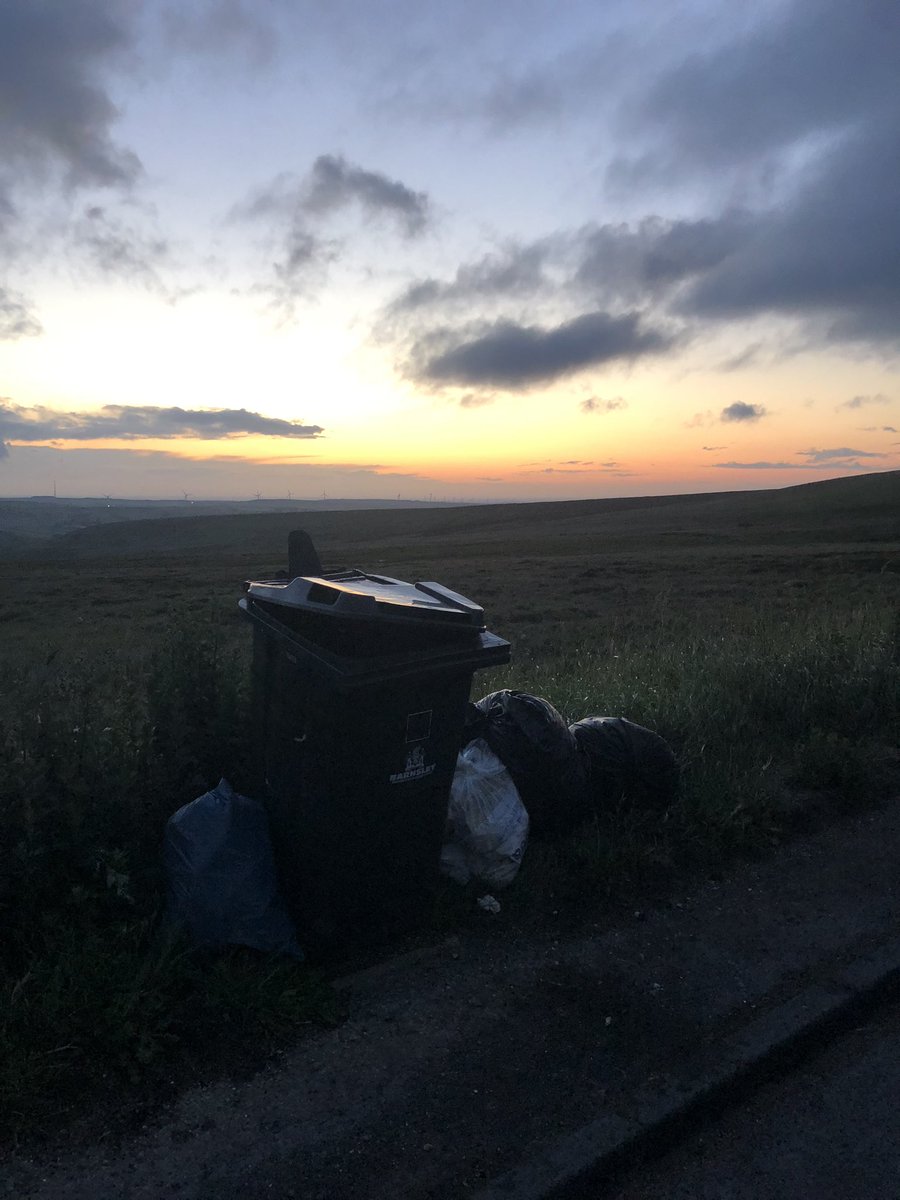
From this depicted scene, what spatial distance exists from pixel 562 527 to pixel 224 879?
2656 inches

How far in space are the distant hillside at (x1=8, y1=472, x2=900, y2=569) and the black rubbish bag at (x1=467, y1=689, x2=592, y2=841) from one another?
41619 millimetres

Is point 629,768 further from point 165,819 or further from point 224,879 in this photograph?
point 165,819

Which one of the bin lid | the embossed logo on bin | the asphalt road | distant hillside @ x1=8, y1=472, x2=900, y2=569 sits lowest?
distant hillside @ x1=8, y1=472, x2=900, y2=569

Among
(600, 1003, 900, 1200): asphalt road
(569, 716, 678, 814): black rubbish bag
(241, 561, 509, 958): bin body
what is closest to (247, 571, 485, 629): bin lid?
(241, 561, 509, 958): bin body

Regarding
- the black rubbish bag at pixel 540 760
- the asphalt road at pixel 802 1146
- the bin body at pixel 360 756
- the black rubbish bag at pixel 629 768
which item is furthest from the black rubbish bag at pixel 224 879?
the black rubbish bag at pixel 629 768

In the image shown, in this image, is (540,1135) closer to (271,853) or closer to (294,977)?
(294,977)

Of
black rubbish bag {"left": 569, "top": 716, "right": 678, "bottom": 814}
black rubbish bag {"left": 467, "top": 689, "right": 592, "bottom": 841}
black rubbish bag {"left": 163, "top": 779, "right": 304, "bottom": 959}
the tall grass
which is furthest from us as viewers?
black rubbish bag {"left": 569, "top": 716, "right": 678, "bottom": 814}

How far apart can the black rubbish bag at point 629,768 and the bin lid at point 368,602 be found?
1279 mm

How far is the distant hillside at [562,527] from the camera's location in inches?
1980

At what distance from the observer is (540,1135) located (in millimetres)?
2383

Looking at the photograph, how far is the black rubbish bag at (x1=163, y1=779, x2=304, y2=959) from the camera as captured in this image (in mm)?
3080

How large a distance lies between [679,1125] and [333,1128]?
97cm

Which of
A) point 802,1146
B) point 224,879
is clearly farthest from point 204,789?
point 802,1146

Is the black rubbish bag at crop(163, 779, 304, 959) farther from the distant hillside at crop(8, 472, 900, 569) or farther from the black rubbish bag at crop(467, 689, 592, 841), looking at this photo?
the distant hillside at crop(8, 472, 900, 569)
